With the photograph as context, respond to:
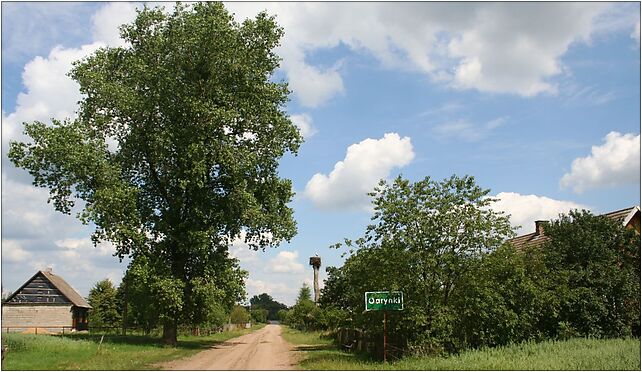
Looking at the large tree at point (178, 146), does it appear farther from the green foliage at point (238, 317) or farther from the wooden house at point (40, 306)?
the green foliage at point (238, 317)

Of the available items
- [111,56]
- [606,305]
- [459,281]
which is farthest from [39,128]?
[606,305]

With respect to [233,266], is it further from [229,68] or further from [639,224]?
[639,224]

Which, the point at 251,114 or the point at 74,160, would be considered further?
the point at 251,114

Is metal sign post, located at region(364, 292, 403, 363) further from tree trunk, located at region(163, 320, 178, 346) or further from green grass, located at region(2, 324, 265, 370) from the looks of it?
tree trunk, located at region(163, 320, 178, 346)

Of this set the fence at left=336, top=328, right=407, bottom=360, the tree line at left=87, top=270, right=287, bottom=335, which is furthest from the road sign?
the tree line at left=87, top=270, right=287, bottom=335

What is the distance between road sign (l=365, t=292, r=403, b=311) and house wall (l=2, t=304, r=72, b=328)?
50.8 meters

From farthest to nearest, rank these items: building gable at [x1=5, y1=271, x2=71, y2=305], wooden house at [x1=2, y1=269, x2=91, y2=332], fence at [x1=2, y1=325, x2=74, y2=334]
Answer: building gable at [x1=5, y1=271, x2=71, y2=305] → wooden house at [x1=2, y1=269, x2=91, y2=332] → fence at [x1=2, y1=325, x2=74, y2=334]

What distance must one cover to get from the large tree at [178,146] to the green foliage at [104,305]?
39.8 meters

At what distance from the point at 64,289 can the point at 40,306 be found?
11.0ft

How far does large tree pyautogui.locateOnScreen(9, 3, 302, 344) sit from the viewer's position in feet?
98.8

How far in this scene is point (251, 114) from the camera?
31688 mm

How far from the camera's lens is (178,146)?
31250 mm

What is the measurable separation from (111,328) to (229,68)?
128ft

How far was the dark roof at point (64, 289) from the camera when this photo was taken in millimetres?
62875
